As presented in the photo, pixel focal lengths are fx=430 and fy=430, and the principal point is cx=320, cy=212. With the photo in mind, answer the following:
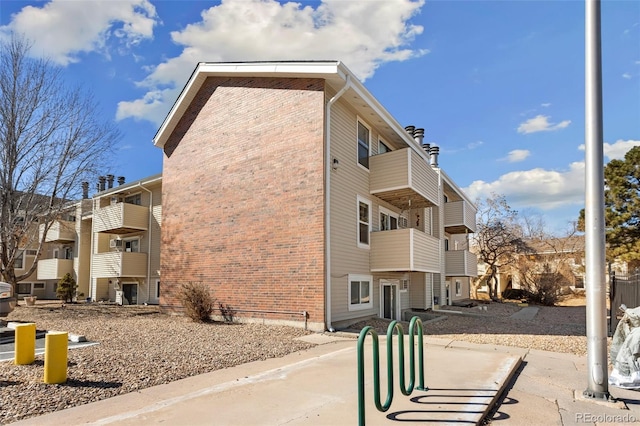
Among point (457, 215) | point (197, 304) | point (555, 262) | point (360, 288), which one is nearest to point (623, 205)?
point (457, 215)

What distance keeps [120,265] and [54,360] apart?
17327 mm

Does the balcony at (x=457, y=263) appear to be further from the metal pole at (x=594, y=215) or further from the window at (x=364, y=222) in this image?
the metal pole at (x=594, y=215)

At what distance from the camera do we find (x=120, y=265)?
22.0m

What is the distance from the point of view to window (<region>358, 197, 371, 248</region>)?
1455cm

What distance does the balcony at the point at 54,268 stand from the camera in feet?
91.8

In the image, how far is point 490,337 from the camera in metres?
11.5

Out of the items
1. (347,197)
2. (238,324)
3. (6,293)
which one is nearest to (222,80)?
(347,197)

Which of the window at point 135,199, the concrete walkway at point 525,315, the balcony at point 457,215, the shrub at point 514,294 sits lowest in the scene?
the shrub at point 514,294

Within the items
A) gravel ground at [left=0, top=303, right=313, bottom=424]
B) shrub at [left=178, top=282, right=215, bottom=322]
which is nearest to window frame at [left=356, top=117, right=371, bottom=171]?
gravel ground at [left=0, top=303, right=313, bottom=424]

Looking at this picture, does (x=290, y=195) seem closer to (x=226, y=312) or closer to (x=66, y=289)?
(x=226, y=312)

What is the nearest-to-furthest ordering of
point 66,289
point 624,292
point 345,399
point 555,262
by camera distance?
point 345,399 < point 624,292 < point 66,289 < point 555,262

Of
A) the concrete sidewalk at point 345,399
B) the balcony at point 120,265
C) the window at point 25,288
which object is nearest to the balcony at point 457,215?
the concrete sidewalk at point 345,399

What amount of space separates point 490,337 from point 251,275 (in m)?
7.24

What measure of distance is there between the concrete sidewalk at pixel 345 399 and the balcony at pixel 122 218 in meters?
17.3
